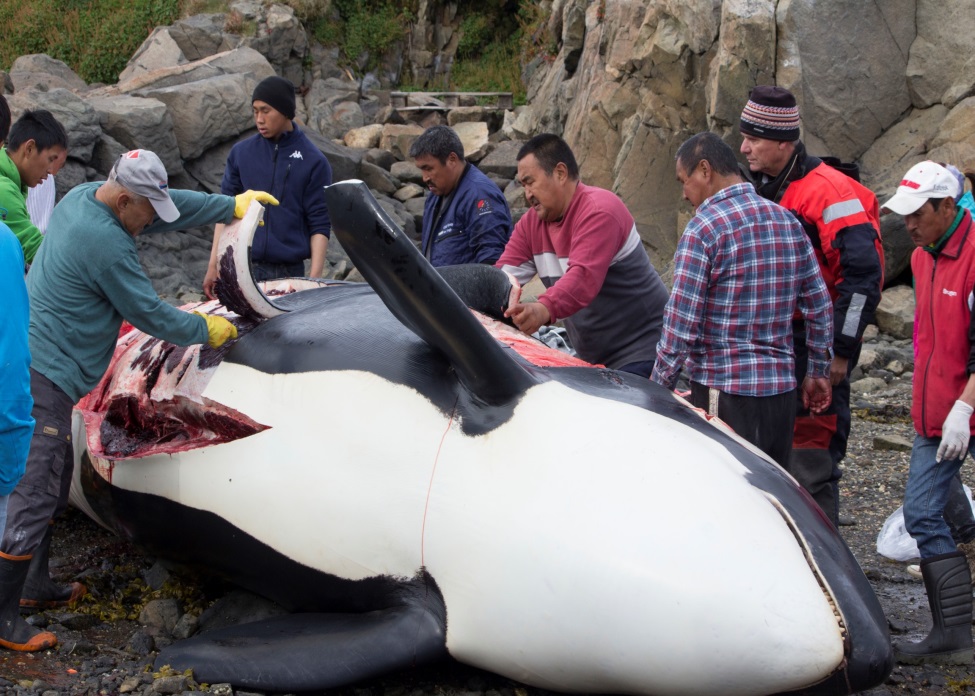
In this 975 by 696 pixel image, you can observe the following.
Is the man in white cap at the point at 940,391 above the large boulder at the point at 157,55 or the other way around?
above

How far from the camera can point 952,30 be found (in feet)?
36.2

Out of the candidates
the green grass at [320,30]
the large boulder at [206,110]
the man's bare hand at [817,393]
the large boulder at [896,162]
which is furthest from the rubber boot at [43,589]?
the green grass at [320,30]

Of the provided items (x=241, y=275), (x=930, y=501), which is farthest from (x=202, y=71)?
(x=930, y=501)

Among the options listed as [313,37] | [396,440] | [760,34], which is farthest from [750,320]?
[313,37]

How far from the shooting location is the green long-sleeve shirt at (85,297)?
3.86m

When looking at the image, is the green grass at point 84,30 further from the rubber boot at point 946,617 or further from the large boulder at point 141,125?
the rubber boot at point 946,617

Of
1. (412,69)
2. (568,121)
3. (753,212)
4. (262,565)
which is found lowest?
(412,69)

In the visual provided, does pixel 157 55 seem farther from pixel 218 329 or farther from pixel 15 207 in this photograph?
pixel 218 329

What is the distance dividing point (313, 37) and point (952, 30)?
68.4 feet

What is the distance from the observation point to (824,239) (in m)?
4.72

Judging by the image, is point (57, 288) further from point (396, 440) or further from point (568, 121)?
point (568, 121)

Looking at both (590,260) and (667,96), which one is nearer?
(590,260)

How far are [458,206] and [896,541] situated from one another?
2.98m

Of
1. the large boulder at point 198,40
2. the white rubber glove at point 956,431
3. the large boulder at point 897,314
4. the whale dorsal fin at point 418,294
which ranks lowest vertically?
the large boulder at point 198,40
